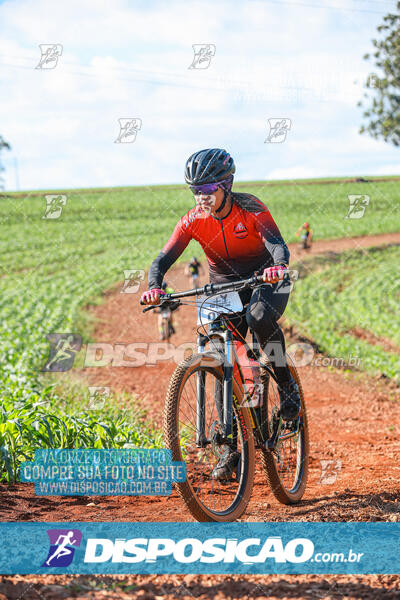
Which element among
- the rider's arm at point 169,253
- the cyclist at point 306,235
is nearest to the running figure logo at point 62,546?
the rider's arm at point 169,253

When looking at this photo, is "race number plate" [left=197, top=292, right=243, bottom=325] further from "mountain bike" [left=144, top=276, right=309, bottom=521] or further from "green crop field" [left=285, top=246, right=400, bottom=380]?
"green crop field" [left=285, top=246, right=400, bottom=380]

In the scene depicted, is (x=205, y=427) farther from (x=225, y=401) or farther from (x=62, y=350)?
(x=62, y=350)

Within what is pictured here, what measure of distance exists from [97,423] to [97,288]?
1767 centimetres

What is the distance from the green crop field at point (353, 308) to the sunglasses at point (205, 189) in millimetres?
7539

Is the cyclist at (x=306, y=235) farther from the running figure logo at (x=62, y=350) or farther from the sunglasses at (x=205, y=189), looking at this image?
the sunglasses at (x=205, y=189)

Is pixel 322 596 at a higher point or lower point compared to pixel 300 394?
lower

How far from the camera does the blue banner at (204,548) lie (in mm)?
3314

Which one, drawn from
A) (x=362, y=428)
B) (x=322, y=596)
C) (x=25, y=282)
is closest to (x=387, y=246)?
(x=25, y=282)

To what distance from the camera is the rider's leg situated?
13.8 feet

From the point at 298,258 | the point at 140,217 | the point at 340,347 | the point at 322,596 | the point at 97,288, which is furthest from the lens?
the point at 140,217

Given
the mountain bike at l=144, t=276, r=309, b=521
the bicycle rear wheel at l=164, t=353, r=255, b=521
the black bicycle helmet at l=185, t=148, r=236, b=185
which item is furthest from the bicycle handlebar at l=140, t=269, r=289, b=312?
the black bicycle helmet at l=185, t=148, r=236, b=185

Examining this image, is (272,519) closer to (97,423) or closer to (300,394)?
(300,394)

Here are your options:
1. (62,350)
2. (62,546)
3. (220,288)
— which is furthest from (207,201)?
(62,350)

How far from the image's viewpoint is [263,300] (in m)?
4.23
